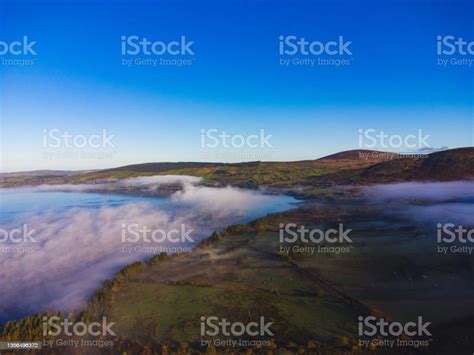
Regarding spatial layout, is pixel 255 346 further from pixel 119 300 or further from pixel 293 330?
pixel 119 300

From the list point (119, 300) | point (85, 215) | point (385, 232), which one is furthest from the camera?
point (85, 215)

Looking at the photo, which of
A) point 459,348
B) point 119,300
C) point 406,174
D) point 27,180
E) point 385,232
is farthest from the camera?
point 27,180

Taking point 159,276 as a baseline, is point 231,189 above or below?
above

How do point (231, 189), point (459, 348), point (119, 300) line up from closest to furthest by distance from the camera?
1. point (459, 348)
2. point (119, 300)
3. point (231, 189)

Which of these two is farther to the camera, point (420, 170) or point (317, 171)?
point (317, 171)

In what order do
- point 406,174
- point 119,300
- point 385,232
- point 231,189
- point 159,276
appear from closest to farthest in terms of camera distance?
point 119,300
point 159,276
point 385,232
point 406,174
point 231,189

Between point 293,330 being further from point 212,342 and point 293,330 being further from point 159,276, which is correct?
point 159,276

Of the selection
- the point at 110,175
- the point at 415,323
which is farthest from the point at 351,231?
the point at 110,175

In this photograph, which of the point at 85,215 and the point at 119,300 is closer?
the point at 119,300

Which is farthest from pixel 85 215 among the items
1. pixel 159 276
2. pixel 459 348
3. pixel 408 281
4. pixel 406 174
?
pixel 406 174
